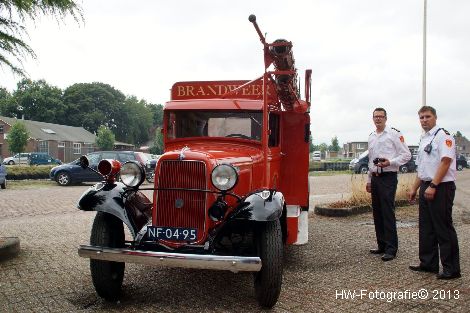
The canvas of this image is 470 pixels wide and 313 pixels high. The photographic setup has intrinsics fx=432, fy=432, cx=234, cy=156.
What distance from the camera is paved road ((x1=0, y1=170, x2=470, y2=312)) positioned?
418 centimetres

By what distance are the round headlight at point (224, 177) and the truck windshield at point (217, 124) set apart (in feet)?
4.20

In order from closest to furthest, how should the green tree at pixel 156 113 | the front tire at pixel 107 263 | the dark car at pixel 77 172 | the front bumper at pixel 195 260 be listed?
the front bumper at pixel 195 260 → the front tire at pixel 107 263 → the dark car at pixel 77 172 → the green tree at pixel 156 113

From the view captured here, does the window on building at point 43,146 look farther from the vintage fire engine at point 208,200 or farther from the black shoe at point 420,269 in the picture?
the black shoe at point 420,269

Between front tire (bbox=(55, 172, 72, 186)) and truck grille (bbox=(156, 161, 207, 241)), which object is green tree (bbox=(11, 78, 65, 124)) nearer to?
front tire (bbox=(55, 172, 72, 186))

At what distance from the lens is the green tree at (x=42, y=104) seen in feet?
241

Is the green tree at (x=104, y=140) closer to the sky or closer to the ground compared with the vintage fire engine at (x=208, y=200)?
closer to the sky

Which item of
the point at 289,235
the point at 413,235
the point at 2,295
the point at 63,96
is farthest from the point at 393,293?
the point at 63,96

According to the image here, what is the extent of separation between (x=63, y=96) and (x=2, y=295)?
79362mm

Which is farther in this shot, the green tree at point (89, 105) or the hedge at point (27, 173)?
the green tree at point (89, 105)

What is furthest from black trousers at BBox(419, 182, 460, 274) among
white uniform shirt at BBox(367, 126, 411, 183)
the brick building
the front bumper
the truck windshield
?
the brick building

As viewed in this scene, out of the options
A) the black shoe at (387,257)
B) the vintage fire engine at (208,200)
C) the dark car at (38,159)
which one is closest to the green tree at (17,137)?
the dark car at (38,159)

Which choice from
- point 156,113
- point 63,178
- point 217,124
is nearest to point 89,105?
point 156,113

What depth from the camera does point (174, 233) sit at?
4.34 metres

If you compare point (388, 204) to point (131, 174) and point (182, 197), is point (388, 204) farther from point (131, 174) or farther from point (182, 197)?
point (131, 174)
